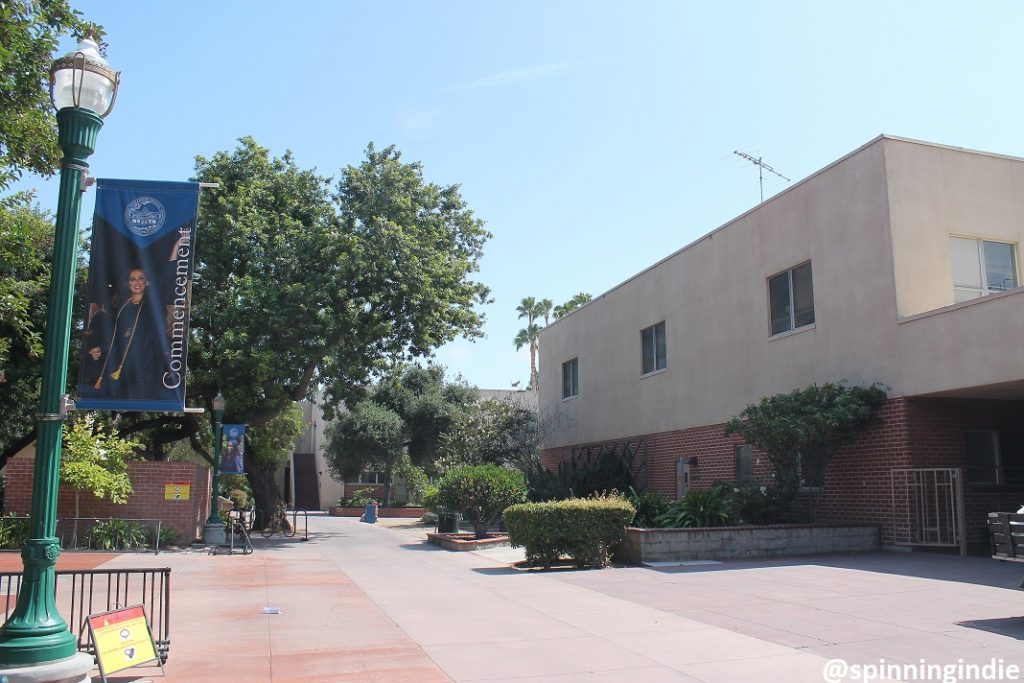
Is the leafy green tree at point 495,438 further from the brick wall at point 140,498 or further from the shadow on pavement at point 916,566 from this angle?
the shadow on pavement at point 916,566

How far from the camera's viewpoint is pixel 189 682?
716 centimetres

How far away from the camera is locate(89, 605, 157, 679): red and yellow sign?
659 centimetres

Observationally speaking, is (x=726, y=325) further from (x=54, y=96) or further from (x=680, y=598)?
(x=54, y=96)

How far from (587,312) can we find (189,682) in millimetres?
24287

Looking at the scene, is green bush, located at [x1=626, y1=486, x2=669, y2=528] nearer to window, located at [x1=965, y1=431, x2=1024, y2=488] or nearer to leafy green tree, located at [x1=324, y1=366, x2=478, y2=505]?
window, located at [x1=965, y1=431, x2=1024, y2=488]

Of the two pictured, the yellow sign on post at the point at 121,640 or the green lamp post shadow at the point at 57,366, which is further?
the yellow sign on post at the point at 121,640

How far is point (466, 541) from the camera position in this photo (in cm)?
2097

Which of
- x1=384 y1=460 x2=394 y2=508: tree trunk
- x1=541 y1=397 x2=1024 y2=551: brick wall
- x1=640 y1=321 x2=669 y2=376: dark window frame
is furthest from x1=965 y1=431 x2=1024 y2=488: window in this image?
x1=384 y1=460 x2=394 y2=508: tree trunk

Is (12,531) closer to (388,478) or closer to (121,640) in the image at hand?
(121,640)

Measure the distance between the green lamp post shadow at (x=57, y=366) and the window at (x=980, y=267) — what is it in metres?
15.7

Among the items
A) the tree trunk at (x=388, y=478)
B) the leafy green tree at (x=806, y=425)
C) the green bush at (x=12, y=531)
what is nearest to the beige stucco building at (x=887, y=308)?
the leafy green tree at (x=806, y=425)

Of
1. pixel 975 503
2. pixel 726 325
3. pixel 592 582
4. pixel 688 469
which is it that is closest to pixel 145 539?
pixel 592 582

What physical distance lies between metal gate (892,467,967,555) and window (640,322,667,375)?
9601 mm

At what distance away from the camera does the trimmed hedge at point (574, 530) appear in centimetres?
1514
